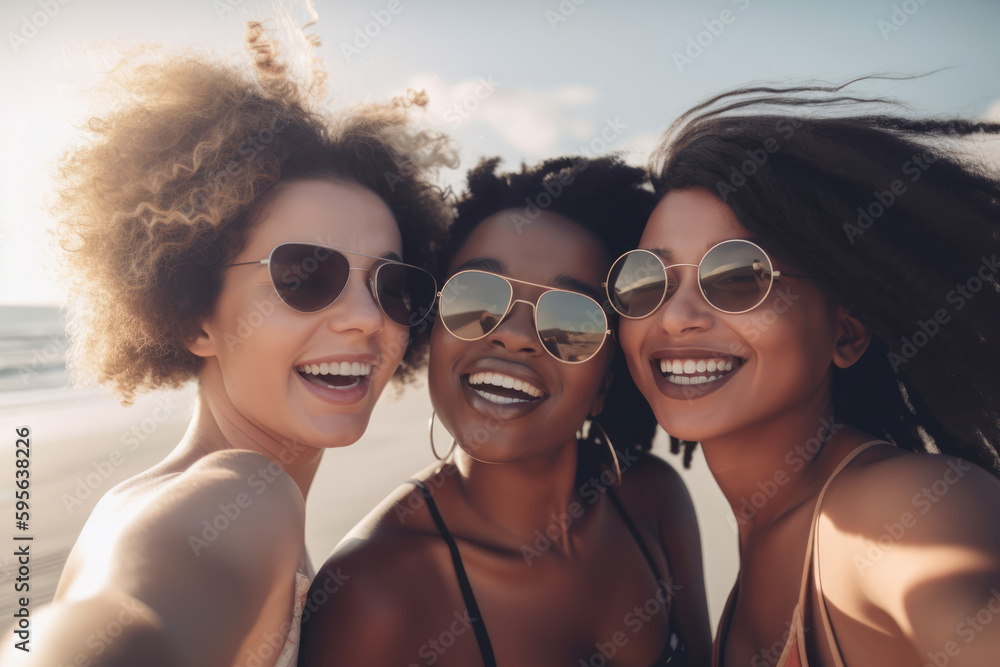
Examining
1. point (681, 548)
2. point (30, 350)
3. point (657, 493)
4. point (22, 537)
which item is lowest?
point (30, 350)

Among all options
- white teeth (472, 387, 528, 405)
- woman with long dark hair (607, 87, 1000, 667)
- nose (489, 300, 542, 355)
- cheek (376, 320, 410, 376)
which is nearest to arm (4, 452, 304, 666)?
cheek (376, 320, 410, 376)

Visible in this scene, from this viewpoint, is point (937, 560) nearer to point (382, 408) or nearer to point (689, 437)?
point (689, 437)

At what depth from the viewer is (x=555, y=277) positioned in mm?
2568

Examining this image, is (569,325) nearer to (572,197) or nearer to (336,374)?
(572,197)

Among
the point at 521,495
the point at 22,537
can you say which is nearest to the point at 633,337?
the point at 521,495

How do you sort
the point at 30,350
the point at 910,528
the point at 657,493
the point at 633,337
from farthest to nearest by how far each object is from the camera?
the point at 30,350 < the point at 657,493 < the point at 633,337 < the point at 910,528

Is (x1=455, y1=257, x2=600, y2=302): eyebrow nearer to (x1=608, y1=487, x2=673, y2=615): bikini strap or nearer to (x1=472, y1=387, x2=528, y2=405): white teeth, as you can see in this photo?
(x1=472, y1=387, x2=528, y2=405): white teeth

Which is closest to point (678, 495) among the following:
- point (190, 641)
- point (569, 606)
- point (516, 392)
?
point (569, 606)

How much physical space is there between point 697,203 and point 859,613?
1.44 meters

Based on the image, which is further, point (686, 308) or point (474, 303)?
point (474, 303)

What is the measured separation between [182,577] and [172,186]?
159 cm

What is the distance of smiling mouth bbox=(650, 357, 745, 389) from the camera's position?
2268mm

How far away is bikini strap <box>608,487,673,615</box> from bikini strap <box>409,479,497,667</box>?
0.96m

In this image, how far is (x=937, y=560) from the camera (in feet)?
5.04
